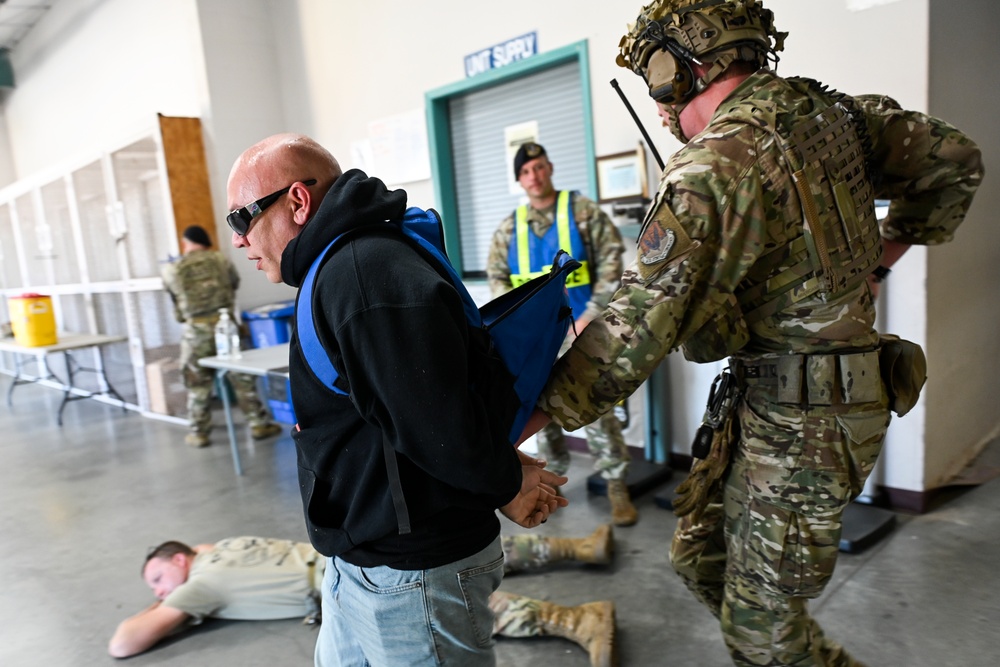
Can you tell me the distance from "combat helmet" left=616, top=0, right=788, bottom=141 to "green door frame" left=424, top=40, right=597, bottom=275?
8.16ft

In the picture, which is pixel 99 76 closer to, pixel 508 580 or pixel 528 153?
pixel 528 153

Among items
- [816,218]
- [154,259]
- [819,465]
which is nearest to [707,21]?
[816,218]

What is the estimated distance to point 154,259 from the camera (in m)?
6.25

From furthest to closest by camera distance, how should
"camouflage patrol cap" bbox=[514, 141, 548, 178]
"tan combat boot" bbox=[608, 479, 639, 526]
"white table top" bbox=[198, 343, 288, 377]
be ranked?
1. "white table top" bbox=[198, 343, 288, 377]
2. "camouflage patrol cap" bbox=[514, 141, 548, 178]
3. "tan combat boot" bbox=[608, 479, 639, 526]

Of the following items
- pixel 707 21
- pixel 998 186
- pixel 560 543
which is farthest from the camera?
pixel 998 186

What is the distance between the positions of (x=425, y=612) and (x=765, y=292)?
852 mm

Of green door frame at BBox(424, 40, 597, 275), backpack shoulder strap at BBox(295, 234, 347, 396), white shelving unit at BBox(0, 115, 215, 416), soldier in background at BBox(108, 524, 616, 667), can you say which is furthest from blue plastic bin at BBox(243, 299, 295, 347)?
backpack shoulder strap at BBox(295, 234, 347, 396)

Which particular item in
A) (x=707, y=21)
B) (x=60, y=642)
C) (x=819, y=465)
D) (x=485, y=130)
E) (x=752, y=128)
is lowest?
(x=60, y=642)

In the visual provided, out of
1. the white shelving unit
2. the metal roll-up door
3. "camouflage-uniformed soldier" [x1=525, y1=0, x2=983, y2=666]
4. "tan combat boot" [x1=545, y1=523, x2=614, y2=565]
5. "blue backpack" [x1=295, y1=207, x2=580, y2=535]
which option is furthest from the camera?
the white shelving unit

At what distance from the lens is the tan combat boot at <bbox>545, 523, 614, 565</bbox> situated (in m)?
2.75

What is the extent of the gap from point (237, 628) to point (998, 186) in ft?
12.6

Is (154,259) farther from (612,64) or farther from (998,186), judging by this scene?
(998,186)

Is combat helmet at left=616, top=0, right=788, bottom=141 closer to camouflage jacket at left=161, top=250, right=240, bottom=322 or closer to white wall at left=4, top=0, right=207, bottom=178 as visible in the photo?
camouflage jacket at left=161, top=250, right=240, bottom=322

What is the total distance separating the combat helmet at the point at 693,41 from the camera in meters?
1.28
